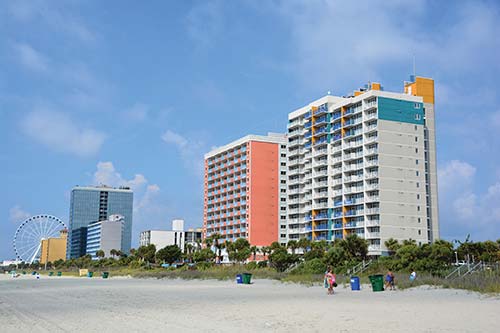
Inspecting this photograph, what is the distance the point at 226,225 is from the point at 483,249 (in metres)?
72.0

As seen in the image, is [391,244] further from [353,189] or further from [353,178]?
[353,178]

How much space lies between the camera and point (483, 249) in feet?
264

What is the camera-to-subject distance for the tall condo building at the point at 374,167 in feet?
330

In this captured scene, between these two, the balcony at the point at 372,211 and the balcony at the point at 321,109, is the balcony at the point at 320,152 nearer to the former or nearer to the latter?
the balcony at the point at 321,109

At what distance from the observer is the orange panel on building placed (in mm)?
131625

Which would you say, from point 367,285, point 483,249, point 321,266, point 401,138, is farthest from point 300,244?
point 367,285

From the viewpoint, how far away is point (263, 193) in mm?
134625

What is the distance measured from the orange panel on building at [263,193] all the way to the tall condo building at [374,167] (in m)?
16.0

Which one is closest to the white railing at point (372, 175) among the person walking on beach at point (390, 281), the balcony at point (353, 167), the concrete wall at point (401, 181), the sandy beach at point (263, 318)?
the concrete wall at point (401, 181)

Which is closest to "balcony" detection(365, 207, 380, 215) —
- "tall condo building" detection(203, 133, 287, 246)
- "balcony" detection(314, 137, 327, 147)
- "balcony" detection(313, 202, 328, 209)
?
"balcony" detection(313, 202, 328, 209)

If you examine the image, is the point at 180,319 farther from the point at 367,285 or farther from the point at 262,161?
the point at 262,161

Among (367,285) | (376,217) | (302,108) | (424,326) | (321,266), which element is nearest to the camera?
(424,326)

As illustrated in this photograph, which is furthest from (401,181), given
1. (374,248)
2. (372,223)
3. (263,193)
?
(263,193)

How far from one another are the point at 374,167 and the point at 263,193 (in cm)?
3834
